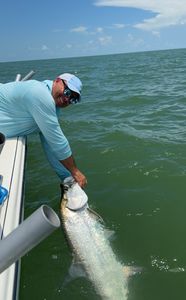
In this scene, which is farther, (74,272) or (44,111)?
(44,111)

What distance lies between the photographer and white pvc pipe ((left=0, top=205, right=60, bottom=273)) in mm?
1591

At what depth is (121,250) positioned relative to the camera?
5.01 m

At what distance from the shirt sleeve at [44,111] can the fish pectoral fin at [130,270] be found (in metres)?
1.65

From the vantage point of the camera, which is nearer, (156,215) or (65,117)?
(156,215)

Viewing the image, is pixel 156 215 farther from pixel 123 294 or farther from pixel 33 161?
pixel 33 161

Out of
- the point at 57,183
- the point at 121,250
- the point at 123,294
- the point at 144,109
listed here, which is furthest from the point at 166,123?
the point at 123,294

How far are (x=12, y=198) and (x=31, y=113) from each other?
1573mm

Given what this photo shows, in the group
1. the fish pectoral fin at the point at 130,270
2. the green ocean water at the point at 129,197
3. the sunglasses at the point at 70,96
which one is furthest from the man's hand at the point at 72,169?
the fish pectoral fin at the point at 130,270

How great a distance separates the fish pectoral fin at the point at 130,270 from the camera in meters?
4.15

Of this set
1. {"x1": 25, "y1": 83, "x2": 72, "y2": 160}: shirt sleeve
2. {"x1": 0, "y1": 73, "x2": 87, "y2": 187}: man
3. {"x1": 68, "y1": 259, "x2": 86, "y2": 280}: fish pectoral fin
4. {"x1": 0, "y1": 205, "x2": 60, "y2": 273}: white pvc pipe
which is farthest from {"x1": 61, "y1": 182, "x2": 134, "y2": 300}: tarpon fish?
{"x1": 0, "y1": 205, "x2": 60, "y2": 273}: white pvc pipe

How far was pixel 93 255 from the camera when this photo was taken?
4098 mm

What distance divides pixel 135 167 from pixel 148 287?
344 cm

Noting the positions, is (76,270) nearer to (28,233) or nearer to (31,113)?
(31,113)

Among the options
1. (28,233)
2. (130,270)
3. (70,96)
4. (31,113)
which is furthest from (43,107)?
(28,233)
